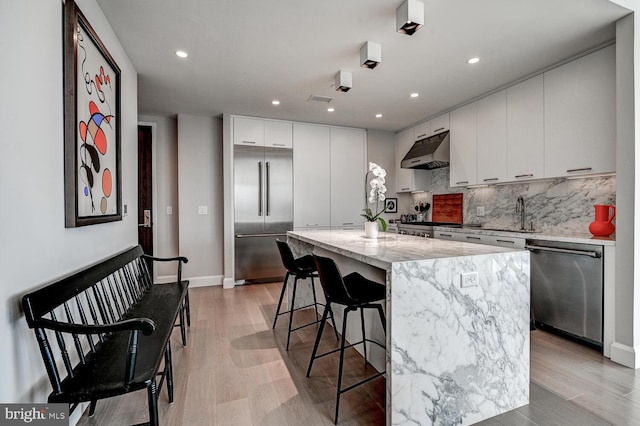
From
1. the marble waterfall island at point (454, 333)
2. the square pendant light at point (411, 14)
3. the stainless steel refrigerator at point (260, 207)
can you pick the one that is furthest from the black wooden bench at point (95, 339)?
the stainless steel refrigerator at point (260, 207)

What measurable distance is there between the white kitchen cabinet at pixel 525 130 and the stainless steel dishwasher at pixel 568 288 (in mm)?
831

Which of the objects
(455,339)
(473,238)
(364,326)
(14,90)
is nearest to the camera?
(14,90)

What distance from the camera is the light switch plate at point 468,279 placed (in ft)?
5.34

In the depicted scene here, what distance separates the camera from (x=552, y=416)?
171cm

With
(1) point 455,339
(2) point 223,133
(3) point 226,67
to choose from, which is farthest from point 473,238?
(2) point 223,133

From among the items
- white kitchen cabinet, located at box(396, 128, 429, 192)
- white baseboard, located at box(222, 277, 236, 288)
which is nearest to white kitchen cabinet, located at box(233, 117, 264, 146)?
white baseboard, located at box(222, 277, 236, 288)

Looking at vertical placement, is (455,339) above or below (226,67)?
below

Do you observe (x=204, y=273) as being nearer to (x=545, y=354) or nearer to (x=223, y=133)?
(x=223, y=133)

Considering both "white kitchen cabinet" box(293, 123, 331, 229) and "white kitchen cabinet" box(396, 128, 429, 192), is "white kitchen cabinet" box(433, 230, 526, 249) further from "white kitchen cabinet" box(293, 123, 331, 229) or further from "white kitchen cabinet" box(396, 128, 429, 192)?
"white kitchen cabinet" box(293, 123, 331, 229)

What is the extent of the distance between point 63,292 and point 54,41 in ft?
3.91

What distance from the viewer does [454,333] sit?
162cm

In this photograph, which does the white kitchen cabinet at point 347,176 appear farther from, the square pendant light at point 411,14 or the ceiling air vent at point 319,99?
the square pendant light at point 411,14

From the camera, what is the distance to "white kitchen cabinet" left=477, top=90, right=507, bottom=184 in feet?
11.5

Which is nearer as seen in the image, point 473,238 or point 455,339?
point 455,339
